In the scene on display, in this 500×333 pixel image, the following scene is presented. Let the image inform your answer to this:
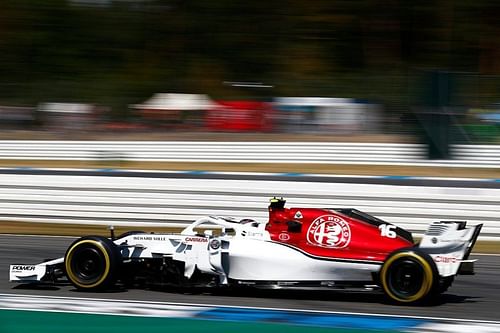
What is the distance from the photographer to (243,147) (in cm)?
2003

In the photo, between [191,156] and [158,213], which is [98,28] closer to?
[191,156]

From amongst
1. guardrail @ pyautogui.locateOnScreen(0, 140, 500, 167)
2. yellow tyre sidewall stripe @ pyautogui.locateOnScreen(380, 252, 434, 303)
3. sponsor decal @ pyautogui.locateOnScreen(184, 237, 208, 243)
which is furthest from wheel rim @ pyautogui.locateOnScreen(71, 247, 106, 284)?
guardrail @ pyautogui.locateOnScreen(0, 140, 500, 167)

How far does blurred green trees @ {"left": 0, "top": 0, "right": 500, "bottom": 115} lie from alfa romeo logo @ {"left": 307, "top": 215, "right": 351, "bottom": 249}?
2810cm

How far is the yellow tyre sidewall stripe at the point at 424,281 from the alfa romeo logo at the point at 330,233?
17.0 inches

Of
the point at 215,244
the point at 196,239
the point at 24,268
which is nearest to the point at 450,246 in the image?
the point at 215,244

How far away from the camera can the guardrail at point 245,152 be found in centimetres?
1691

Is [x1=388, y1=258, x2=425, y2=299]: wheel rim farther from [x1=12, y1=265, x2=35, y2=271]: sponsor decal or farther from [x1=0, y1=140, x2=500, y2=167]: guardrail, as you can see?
[x1=0, y1=140, x2=500, y2=167]: guardrail

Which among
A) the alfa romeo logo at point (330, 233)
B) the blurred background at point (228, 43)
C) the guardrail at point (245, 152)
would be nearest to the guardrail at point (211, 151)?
the guardrail at point (245, 152)

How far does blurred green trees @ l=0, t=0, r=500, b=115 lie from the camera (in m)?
37.9

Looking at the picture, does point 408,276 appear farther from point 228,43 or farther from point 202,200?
point 228,43

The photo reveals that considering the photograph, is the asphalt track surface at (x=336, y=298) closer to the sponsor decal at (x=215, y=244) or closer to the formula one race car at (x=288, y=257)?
the formula one race car at (x=288, y=257)

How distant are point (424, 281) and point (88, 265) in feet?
10.2

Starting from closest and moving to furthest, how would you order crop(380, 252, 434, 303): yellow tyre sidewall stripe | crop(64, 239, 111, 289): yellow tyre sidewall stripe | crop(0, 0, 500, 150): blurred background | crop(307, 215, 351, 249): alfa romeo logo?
crop(380, 252, 434, 303): yellow tyre sidewall stripe → crop(307, 215, 351, 249): alfa romeo logo → crop(64, 239, 111, 289): yellow tyre sidewall stripe → crop(0, 0, 500, 150): blurred background

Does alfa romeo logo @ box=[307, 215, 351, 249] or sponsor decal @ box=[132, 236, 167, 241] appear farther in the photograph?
sponsor decal @ box=[132, 236, 167, 241]
